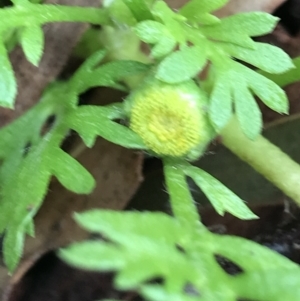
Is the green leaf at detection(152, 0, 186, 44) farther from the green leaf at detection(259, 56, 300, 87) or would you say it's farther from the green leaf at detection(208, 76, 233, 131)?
the green leaf at detection(259, 56, 300, 87)

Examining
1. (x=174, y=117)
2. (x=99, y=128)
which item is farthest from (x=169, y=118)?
(x=99, y=128)

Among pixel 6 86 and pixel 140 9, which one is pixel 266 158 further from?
pixel 6 86

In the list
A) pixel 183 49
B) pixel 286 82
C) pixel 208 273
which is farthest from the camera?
pixel 286 82

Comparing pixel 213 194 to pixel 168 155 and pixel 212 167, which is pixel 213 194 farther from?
pixel 212 167

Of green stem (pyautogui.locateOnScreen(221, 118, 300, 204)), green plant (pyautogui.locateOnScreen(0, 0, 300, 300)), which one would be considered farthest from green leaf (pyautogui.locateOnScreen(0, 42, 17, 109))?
green stem (pyautogui.locateOnScreen(221, 118, 300, 204))

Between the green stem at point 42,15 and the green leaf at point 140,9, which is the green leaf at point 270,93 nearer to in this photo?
the green leaf at point 140,9

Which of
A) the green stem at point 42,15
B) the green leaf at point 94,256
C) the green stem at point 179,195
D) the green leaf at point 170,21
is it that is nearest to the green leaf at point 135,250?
the green leaf at point 94,256

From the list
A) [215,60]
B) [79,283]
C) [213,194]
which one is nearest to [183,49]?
[215,60]
